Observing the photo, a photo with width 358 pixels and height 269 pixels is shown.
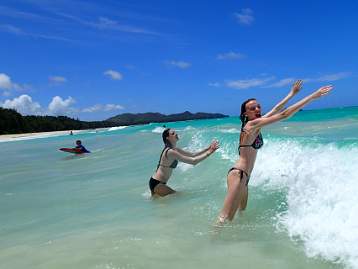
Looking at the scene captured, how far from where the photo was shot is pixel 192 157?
7.68 meters

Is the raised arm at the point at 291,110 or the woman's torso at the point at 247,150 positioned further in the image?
the woman's torso at the point at 247,150

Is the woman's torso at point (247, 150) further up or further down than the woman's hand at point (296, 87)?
further down

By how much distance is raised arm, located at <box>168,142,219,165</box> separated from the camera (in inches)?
279

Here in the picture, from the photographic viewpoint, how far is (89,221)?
23.0 ft

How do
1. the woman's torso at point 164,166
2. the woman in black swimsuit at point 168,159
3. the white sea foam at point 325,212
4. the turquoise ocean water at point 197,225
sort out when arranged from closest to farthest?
the white sea foam at point 325,212 < the turquoise ocean water at point 197,225 < the woman in black swimsuit at point 168,159 < the woman's torso at point 164,166

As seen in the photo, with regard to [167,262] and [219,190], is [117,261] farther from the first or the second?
[219,190]

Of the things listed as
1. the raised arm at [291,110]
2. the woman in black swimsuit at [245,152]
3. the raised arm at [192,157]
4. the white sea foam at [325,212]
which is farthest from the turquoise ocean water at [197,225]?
the raised arm at [291,110]

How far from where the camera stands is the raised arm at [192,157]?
708 centimetres

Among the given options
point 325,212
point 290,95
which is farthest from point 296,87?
point 325,212

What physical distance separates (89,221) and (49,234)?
2.68 ft

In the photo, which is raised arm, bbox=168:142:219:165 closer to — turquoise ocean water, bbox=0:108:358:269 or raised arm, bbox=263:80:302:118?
turquoise ocean water, bbox=0:108:358:269

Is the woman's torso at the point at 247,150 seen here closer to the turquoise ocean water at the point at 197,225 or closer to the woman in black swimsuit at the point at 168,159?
the turquoise ocean water at the point at 197,225

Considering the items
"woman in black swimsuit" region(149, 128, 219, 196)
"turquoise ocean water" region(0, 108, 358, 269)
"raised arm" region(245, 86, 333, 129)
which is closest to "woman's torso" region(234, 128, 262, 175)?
"raised arm" region(245, 86, 333, 129)

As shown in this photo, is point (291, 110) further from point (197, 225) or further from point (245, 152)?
point (197, 225)
